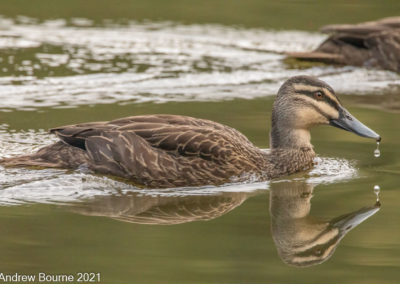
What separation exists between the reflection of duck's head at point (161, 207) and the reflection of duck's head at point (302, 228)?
0.43m

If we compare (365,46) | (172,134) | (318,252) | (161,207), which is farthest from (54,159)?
(365,46)

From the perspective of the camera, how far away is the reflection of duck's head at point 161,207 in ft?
28.5

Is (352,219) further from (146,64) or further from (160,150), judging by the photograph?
(146,64)

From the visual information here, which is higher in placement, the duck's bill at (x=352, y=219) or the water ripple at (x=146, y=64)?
the water ripple at (x=146, y=64)

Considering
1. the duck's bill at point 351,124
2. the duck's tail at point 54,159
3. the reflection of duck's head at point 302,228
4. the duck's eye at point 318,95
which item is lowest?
the reflection of duck's head at point 302,228

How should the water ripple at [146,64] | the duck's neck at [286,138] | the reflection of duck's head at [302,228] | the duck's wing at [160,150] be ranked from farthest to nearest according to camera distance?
the water ripple at [146,64], the duck's neck at [286,138], the duck's wing at [160,150], the reflection of duck's head at [302,228]

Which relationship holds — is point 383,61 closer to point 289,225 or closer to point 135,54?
point 135,54

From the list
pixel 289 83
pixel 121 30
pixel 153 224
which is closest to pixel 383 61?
pixel 121 30

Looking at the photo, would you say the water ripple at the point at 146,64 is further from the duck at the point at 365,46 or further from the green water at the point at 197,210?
the duck at the point at 365,46

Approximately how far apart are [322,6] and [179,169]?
10151mm

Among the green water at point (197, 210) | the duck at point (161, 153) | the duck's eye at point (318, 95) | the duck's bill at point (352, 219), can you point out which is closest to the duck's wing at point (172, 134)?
the duck at point (161, 153)

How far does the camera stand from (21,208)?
8844 mm

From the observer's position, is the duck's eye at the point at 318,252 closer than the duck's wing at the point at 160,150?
Yes

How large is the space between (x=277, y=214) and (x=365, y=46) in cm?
774
